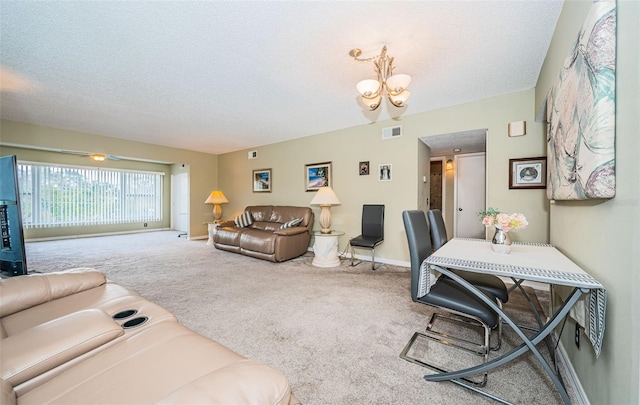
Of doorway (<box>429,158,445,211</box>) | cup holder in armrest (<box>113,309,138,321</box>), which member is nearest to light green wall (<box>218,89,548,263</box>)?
doorway (<box>429,158,445,211</box>)

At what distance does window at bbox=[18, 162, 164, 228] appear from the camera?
19.5 ft

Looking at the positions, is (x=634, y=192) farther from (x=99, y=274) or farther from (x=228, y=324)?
(x=99, y=274)

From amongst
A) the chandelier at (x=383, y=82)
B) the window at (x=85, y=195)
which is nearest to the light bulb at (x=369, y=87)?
the chandelier at (x=383, y=82)

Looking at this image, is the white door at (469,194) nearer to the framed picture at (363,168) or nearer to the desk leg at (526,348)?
the framed picture at (363,168)

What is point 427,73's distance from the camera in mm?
2711

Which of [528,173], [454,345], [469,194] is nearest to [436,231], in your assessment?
[454,345]

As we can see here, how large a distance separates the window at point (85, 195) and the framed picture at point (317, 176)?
5983 millimetres

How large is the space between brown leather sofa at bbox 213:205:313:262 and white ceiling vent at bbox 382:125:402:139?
2.05m

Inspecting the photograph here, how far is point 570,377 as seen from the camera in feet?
4.99

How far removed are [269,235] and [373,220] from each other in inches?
72.5

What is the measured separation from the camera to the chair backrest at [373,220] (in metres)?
4.15

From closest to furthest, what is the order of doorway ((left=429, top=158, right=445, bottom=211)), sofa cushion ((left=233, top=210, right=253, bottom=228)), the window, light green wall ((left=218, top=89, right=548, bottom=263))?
1. light green wall ((left=218, top=89, right=548, bottom=263))
2. sofa cushion ((left=233, top=210, right=253, bottom=228))
3. the window
4. doorway ((left=429, top=158, right=445, bottom=211))

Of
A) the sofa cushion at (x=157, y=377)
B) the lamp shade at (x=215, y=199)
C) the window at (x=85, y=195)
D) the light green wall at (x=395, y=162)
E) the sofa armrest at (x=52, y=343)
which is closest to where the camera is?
the sofa cushion at (x=157, y=377)

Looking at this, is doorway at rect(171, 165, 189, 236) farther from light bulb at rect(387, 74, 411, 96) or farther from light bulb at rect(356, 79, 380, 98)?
light bulb at rect(387, 74, 411, 96)
